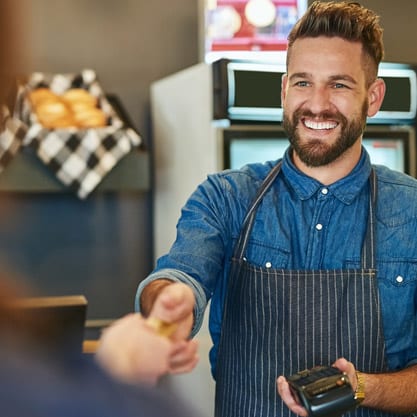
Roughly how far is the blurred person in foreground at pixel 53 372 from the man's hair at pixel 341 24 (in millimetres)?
1427

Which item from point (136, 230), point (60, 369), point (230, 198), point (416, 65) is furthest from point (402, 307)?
point (136, 230)

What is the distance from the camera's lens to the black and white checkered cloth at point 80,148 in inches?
125

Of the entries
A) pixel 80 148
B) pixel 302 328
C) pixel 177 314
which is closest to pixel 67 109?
pixel 80 148

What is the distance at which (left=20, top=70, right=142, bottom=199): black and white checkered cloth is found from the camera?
3170mm

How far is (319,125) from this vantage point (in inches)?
71.7

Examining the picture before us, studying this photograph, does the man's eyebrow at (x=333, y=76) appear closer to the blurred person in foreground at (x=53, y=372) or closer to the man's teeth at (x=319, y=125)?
the man's teeth at (x=319, y=125)

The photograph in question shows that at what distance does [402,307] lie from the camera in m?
1.73

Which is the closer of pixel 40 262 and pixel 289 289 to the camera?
pixel 289 289

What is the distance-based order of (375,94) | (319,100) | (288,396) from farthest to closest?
1. (375,94)
2. (319,100)
3. (288,396)

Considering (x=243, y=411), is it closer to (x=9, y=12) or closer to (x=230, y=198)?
(x=230, y=198)

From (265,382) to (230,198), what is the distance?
1.29ft

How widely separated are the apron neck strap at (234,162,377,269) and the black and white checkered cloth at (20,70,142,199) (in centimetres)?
149

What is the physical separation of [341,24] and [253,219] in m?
0.47

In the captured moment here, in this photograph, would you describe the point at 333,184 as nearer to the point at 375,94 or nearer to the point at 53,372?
the point at 375,94
